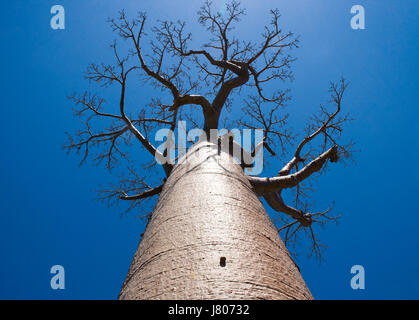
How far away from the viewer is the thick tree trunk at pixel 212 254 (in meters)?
0.96

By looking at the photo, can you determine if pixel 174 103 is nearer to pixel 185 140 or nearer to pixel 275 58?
pixel 185 140

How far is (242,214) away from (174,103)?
2425 millimetres

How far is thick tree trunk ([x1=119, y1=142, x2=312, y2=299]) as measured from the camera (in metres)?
0.96

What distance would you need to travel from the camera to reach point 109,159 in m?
3.95

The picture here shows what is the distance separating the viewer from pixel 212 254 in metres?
1.09

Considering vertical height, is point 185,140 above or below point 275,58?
below

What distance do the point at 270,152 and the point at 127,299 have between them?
11.1 feet
